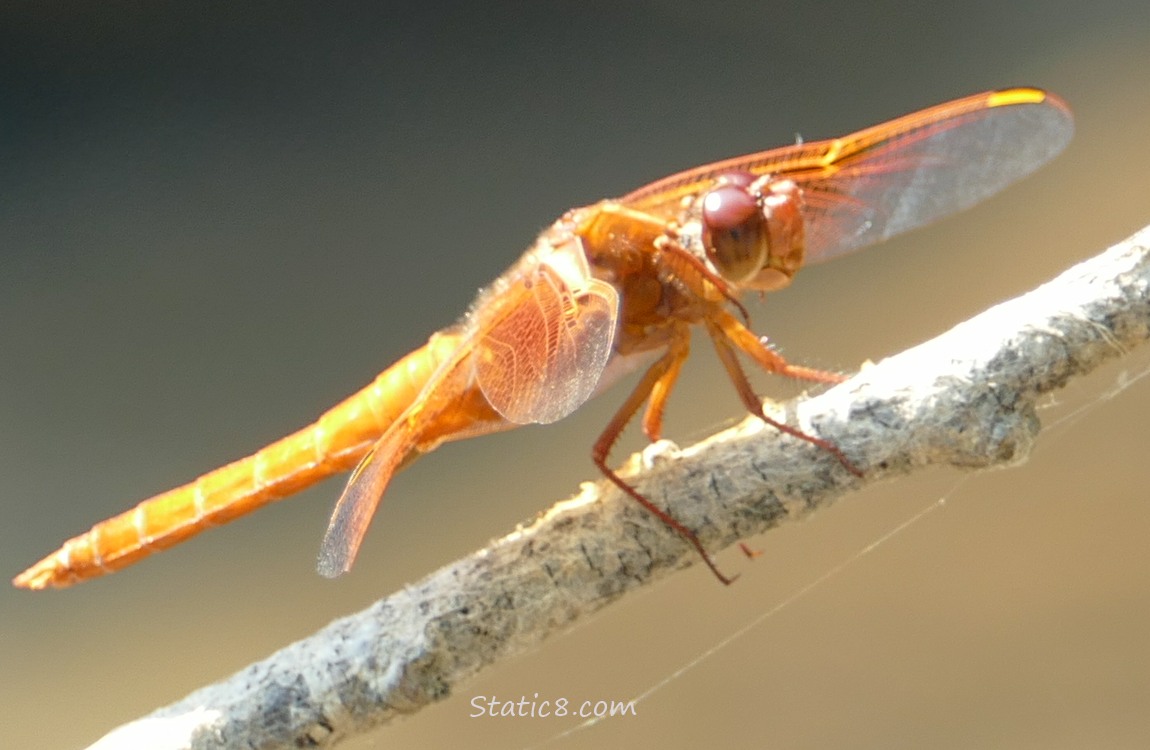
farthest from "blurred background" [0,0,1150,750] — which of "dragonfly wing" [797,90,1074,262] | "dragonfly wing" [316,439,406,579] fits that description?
"dragonfly wing" [316,439,406,579]

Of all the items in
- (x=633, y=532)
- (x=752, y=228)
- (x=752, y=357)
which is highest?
(x=752, y=228)

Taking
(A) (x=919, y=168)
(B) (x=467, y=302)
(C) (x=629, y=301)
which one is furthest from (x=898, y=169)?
(B) (x=467, y=302)

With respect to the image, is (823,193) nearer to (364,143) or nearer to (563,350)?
(563,350)

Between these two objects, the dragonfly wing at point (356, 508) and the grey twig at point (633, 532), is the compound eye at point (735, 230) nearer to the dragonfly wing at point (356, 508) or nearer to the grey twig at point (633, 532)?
the grey twig at point (633, 532)

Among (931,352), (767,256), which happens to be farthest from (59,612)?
(931,352)

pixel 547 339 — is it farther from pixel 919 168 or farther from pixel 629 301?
pixel 919 168

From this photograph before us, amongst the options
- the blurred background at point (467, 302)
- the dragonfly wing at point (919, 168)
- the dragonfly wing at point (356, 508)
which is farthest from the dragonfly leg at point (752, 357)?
the blurred background at point (467, 302)
